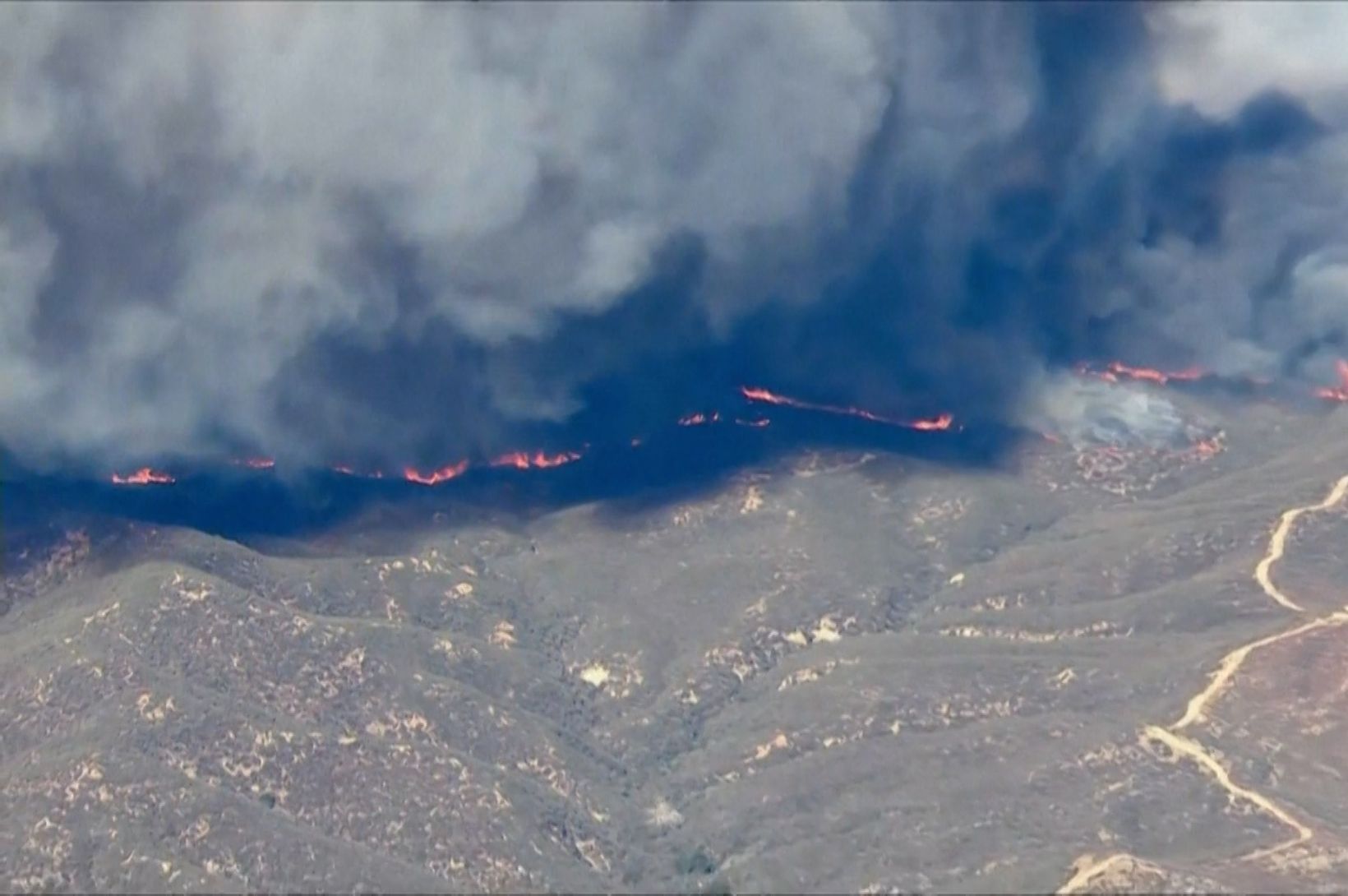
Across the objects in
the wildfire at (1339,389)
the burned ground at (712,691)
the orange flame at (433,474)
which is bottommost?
the burned ground at (712,691)

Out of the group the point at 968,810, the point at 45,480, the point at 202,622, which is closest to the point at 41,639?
the point at 202,622

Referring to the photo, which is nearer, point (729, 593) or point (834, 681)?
point (834, 681)

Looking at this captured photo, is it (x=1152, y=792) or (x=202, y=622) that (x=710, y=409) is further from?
(x=1152, y=792)

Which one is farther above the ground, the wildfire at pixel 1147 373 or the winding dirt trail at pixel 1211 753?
the wildfire at pixel 1147 373

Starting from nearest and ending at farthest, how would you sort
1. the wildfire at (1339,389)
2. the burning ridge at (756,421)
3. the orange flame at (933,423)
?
the burning ridge at (756,421) → the orange flame at (933,423) → the wildfire at (1339,389)

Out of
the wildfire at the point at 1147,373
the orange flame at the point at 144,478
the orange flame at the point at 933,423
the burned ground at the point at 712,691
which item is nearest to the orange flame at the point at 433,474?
the burned ground at the point at 712,691

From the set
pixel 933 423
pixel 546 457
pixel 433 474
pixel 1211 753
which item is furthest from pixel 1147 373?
pixel 1211 753

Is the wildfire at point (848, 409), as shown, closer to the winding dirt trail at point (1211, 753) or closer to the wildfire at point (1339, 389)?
the winding dirt trail at point (1211, 753)
